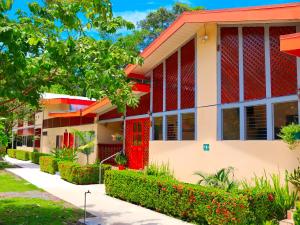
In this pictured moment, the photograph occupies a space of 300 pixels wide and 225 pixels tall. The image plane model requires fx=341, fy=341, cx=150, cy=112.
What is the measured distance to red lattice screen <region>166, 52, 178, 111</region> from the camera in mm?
12930

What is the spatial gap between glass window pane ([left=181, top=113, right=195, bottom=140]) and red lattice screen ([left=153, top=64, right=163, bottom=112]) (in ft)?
5.73

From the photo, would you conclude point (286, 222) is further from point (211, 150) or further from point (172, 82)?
point (172, 82)

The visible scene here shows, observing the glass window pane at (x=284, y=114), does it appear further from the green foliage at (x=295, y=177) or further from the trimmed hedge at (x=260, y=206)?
the trimmed hedge at (x=260, y=206)

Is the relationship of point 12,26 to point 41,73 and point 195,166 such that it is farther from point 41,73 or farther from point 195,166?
point 195,166

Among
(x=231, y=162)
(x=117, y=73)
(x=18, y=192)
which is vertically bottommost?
(x=18, y=192)

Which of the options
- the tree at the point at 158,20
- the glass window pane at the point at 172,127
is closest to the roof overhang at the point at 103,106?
the glass window pane at the point at 172,127

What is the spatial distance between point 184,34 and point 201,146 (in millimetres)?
3927

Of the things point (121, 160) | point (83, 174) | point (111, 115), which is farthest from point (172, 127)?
point (111, 115)

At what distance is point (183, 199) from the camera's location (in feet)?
28.9

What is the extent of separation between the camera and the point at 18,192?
13.4 metres

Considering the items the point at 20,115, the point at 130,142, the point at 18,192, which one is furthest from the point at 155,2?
the point at 18,192

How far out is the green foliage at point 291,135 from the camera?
7.95 meters

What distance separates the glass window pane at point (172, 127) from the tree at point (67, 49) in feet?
19.9

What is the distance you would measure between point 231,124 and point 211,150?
3.49 feet
